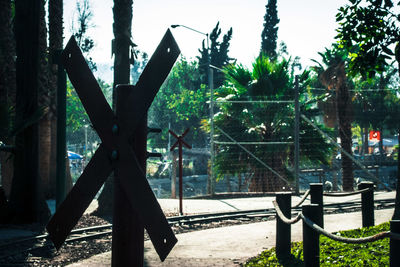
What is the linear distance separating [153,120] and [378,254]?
54.8 m

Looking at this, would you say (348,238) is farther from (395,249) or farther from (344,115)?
(344,115)

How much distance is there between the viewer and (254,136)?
2002 centimetres

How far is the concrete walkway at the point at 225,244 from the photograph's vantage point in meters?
7.39

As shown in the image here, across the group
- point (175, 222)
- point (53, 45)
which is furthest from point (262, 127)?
point (175, 222)

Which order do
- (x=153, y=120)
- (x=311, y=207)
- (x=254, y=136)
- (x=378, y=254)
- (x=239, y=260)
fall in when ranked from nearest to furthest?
(x=311, y=207), (x=378, y=254), (x=239, y=260), (x=254, y=136), (x=153, y=120)

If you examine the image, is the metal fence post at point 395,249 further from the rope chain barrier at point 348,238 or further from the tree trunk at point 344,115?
the tree trunk at point 344,115

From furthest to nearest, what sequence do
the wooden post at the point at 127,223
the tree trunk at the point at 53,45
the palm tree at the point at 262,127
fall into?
1. the palm tree at the point at 262,127
2. the tree trunk at the point at 53,45
3. the wooden post at the point at 127,223

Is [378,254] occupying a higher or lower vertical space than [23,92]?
lower

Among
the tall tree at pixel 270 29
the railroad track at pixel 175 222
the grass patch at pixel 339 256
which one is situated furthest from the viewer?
the tall tree at pixel 270 29

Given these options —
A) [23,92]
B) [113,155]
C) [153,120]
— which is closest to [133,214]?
[113,155]

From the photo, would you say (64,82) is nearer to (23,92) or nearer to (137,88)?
A: (23,92)

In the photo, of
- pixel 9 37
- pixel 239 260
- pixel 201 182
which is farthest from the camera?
pixel 201 182

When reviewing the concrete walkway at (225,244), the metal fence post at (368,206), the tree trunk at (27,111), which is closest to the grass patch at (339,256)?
the concrete walkway at (225,244)

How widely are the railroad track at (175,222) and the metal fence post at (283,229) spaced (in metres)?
3.60
